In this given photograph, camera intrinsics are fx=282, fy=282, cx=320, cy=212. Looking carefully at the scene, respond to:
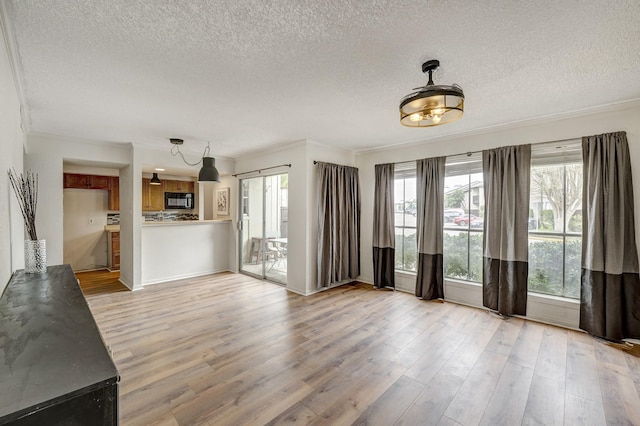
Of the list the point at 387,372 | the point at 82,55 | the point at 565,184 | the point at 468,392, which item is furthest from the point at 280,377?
the point at 565,184

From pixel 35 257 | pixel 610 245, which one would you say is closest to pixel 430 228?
pixel 610 245

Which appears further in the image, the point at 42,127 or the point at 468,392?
the point at 42,127

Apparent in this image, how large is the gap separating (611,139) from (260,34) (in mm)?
3627

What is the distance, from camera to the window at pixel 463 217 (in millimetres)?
3986

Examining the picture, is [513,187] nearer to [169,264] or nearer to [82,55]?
[82,55]

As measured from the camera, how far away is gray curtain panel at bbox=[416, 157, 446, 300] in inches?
164

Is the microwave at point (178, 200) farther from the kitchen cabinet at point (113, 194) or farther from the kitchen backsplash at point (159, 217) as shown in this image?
the kitchen cabinet at point (113, 194)

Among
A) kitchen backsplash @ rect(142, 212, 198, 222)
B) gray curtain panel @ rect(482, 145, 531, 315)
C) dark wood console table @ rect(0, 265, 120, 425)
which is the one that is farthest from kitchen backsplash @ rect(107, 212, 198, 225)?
gray curtain panel @ rect(482, 145, 531, 315)

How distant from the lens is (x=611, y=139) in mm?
2938

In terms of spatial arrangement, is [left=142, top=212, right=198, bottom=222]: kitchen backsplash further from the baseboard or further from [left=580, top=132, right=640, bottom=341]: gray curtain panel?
[left=580, top=132, right=640, bottom=341]: gray curtain panel

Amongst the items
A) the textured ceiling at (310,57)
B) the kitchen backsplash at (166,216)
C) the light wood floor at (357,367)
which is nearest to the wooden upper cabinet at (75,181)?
the kitchen backsplash at (166,216)

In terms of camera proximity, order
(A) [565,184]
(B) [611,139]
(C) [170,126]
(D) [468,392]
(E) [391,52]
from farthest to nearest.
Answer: (C) [170,126], (A) [565,184], (B) [611,139], (D) [468,392], (E) [391,52]

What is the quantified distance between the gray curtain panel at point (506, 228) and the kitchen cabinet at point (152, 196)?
7.09 metres

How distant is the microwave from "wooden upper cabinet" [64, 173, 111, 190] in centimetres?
127
